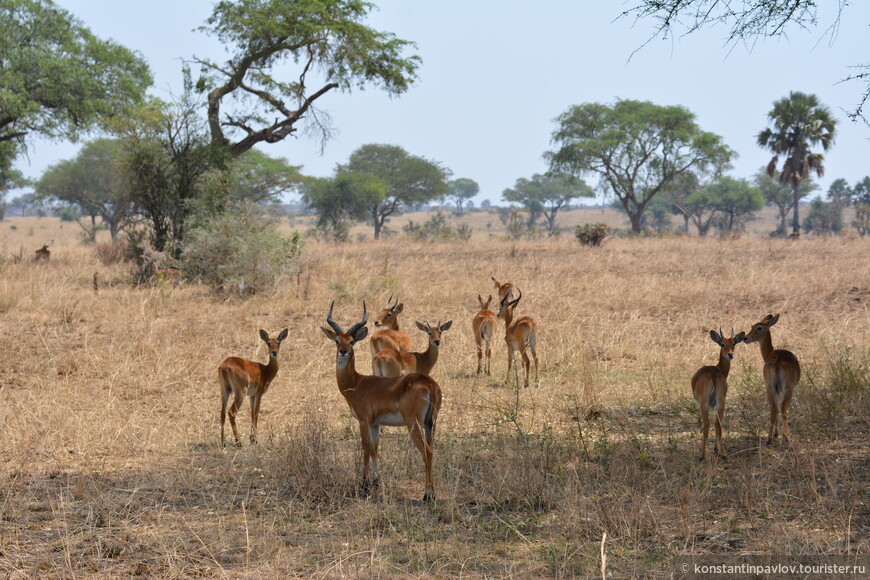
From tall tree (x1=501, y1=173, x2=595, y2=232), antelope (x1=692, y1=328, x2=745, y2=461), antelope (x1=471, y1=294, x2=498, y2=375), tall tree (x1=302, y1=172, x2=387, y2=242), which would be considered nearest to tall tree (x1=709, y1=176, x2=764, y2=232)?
tall tree (x1=501, y1=173, x2=595, y2=232)

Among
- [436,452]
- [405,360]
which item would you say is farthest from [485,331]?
[436,452]

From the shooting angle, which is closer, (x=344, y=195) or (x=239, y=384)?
(x=239, y=384)

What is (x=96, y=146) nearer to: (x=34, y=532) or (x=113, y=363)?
(x=113, y=363)

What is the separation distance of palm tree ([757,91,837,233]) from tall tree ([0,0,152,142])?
87.9ft

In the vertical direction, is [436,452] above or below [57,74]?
below

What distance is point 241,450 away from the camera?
656cm

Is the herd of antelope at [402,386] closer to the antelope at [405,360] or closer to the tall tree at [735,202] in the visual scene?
the antelope at [405,360]

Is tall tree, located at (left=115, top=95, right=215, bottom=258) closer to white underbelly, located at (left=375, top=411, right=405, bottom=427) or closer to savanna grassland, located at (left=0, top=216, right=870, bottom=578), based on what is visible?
savanna grassland, located at (left=0, top=216, right=870, bottom=578)

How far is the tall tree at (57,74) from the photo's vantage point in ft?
63.6

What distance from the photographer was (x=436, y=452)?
6246 millimetres

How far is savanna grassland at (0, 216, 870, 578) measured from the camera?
14.7ft

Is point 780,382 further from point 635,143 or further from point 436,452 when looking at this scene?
point 635,143

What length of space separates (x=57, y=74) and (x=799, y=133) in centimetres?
2966

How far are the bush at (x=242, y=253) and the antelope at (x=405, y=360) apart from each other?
7.40 m
